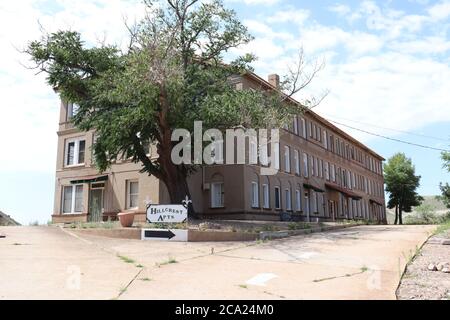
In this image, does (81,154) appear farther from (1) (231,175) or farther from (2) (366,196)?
(2) (366,196)

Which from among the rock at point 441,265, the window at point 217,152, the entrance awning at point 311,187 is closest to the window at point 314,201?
the entrance awning at point 311,187

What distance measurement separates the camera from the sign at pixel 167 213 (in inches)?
627

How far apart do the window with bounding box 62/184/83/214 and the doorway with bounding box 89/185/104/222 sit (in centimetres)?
98

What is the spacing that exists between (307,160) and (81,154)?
18417 mm

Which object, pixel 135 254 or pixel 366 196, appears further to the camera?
pixel 366 196

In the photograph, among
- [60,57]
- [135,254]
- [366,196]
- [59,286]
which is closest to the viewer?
[59,286]

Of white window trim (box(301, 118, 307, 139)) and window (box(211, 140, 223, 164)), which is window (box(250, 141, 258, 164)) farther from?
white window trim (box(301, 118, 307, 139))

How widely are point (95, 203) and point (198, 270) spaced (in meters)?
21.8

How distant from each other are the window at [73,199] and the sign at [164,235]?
53.4 ft

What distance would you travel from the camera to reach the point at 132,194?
93.4 feet

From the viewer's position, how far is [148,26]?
65.0 feet
